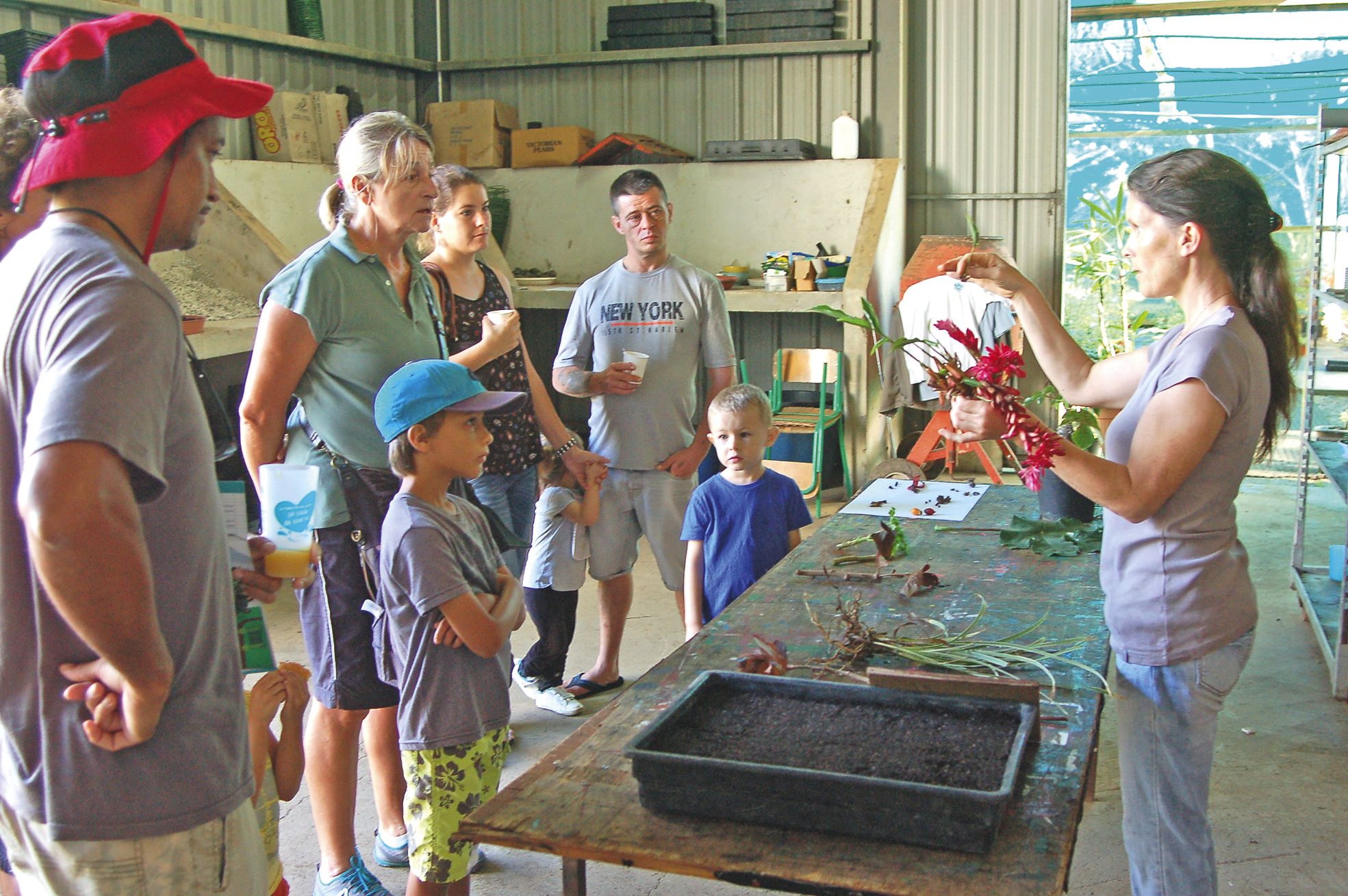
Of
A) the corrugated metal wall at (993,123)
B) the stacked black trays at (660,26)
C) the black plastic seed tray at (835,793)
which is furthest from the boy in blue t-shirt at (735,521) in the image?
the stacked black trays at (660,26)

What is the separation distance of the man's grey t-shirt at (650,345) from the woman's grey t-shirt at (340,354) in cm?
136

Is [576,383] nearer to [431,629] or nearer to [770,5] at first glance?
[431,629]

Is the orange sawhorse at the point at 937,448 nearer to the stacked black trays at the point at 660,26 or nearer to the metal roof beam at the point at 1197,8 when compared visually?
the stacked black trays at the point at 660,26

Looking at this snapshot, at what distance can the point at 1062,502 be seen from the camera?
3.08m

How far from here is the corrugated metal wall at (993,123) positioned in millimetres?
7570

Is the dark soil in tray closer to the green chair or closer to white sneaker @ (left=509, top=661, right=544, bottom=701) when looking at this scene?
white sneaker @ (left=509, top=661, right=544, bottom=701)

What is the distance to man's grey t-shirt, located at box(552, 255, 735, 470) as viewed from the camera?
3.69 m

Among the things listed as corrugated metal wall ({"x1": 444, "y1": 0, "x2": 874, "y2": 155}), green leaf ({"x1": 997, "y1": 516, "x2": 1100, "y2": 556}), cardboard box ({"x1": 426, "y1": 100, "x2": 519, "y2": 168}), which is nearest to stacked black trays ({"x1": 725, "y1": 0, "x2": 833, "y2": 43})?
corrugated metal wall ({"x1": 444, "y1": 0, "x2": 874, "y2": 155})

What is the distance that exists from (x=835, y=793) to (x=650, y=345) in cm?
244

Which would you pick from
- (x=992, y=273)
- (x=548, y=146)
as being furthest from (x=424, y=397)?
(x=548, y=146)

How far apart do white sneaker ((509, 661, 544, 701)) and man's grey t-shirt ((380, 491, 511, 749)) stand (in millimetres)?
1629

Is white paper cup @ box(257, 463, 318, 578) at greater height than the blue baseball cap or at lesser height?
lesser

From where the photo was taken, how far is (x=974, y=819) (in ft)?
4.52

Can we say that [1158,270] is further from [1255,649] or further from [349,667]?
[1255,649]
